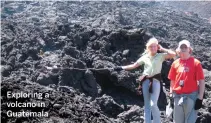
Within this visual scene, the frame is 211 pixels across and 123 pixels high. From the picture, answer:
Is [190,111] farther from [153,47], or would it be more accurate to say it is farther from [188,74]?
[153,47]

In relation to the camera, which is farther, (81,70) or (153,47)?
(81,70)

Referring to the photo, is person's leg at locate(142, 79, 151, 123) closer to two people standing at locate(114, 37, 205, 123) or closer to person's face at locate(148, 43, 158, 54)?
two people standing at locate(114, 37, 205, 123)

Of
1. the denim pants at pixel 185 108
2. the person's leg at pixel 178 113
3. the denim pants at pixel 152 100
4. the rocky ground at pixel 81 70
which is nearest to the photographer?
the denim pants at pixel 185 108

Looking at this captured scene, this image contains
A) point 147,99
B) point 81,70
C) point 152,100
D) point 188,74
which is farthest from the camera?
point 81,70

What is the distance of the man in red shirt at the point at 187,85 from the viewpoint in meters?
5.95

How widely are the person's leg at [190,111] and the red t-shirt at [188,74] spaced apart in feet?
0.60

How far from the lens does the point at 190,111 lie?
19.9ft

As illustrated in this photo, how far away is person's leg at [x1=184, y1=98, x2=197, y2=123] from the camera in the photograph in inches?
237

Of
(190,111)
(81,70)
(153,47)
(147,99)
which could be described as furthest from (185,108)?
(81,70)

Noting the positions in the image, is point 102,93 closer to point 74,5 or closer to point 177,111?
point 177,111

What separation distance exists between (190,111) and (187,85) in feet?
1.45

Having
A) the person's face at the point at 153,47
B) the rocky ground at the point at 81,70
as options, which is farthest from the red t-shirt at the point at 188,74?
the rocky ground at the point at 81,70

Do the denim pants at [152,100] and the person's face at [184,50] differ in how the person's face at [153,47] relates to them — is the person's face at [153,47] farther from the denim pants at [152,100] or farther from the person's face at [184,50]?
the person's face at [184,50]

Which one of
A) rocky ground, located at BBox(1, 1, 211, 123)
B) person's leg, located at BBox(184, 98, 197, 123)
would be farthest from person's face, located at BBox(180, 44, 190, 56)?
rocky ground, located at BBox(1, 1, 211, 123)
